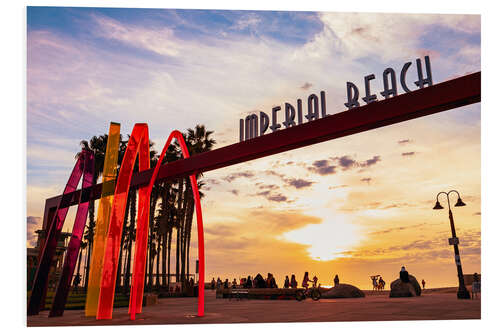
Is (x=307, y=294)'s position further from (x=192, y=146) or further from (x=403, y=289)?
(x=192, y=146)

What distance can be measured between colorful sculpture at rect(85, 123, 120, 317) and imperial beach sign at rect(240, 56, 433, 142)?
4.28m

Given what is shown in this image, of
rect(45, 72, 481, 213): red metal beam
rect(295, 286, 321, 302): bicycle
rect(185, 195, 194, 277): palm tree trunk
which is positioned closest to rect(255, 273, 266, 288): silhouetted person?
rect(295, 286, 321, 302): bicycle

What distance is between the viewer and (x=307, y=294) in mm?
24375

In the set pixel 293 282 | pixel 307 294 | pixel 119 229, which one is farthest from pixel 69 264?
pixel 293 282

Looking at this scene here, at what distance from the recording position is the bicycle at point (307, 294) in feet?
75.7

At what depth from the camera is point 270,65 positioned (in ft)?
60.5

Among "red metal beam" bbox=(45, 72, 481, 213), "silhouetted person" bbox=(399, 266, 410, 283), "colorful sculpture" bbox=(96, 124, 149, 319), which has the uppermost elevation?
"red metal beam" bbox=(45, 72, 481, 213)

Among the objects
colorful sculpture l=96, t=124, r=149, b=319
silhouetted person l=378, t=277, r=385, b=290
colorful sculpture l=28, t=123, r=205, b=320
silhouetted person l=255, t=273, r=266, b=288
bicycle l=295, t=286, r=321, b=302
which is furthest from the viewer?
silhouetted person l=378, t=277, r=385, b=290

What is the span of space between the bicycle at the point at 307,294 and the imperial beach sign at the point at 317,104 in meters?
11.9

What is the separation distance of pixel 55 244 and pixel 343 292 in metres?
16.3

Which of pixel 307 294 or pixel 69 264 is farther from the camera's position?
pixel 307 294

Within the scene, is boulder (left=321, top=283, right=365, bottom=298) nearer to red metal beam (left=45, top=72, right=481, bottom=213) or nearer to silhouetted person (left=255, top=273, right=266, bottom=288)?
silhouetted person (left=255, top=273, right=266, bottom=288)

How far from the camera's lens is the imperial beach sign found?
11312 millimetres

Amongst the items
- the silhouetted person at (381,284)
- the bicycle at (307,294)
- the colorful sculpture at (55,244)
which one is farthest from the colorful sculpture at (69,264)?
the silhouetted person at (381,284)
